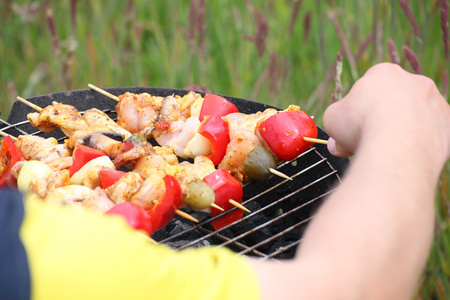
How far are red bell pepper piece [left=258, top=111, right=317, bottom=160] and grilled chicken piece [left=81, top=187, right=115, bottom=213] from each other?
727 millimetres

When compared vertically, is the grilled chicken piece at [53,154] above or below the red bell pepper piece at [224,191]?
above


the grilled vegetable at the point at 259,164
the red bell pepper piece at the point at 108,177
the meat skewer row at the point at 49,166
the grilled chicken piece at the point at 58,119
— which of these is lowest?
the grilled vegetable at the point at 259,164

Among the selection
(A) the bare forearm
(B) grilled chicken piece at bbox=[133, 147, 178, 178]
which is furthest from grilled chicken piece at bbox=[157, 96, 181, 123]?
(A) the bare forearm

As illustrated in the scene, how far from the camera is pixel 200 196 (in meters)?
1.89

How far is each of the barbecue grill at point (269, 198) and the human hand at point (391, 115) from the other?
0.52m

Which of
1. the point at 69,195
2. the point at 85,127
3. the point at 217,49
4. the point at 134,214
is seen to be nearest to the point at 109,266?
the point at 134,214

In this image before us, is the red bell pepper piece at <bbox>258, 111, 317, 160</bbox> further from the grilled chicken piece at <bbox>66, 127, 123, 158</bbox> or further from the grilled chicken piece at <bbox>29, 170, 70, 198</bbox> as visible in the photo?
the grilled chicken piece at <bbox>29, 170, 70, 198</bbox>

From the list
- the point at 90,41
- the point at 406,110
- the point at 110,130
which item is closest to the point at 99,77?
the point at 90,41

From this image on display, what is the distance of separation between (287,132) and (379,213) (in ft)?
3.16

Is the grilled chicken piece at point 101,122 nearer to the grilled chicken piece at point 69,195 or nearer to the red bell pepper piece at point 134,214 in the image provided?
the grilled chicken piece at point 69,195

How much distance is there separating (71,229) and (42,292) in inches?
5.2

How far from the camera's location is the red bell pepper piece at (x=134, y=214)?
1662mm

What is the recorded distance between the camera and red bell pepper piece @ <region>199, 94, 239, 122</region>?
92.8 inches

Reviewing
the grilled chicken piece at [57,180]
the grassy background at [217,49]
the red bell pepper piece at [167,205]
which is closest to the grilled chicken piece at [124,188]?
the red bell pepper piece at [167,205]
